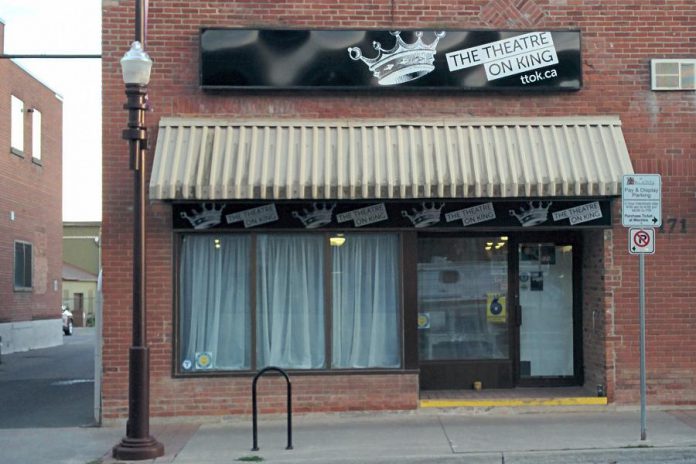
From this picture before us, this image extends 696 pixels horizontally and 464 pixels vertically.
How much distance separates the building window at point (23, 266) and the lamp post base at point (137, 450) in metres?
20.0

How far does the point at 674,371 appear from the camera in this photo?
485 inches

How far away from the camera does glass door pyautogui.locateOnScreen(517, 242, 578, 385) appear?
13.6m

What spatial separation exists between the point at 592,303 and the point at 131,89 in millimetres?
7098

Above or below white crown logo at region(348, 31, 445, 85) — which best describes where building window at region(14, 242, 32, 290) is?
below

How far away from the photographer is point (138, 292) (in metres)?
10.1

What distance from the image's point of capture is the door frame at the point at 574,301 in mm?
13508

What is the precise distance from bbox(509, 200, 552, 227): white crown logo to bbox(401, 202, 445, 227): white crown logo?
1.09 m

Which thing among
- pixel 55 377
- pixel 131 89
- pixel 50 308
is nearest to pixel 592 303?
pixel 131 89

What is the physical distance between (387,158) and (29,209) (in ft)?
69.4

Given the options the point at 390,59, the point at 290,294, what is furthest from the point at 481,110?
the point at 290,294

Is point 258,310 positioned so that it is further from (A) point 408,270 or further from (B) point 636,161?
(B) point 636,161

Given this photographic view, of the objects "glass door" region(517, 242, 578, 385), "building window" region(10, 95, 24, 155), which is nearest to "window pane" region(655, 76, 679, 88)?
"glass door" region(517, 242, 578, 385)

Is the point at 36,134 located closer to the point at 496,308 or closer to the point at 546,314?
the point at 496,308

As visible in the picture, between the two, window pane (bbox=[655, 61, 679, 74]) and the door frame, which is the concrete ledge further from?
window pane (bbox=[655, 61, 679, 74])
